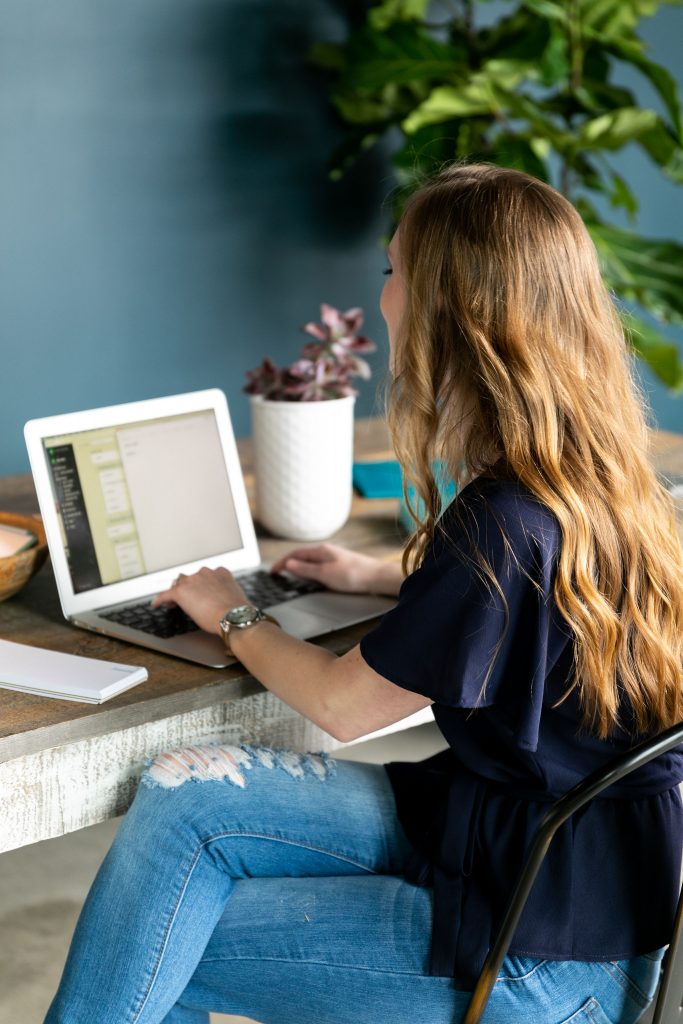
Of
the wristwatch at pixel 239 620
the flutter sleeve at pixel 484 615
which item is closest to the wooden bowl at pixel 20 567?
the wristwatch at pixel 239 620

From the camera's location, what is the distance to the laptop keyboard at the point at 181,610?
135 centimetres

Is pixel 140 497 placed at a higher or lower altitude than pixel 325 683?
higher

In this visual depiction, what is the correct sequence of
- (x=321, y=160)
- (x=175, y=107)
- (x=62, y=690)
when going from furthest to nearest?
(x=321, y=160) < (x=175, y=107) < (x=62, y=690)

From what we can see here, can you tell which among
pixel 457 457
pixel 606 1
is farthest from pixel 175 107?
pixel 457 457

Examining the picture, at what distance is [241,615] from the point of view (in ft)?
4.13

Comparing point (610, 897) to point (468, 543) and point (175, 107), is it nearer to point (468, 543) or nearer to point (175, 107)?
point (468, 543)

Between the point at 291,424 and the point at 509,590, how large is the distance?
71 centimetres

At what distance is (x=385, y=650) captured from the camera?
3.44 feet

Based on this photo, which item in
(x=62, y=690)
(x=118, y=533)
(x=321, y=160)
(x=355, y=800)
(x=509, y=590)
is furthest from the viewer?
(x=321, y=160)

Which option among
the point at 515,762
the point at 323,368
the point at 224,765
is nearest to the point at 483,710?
the point at 515,762

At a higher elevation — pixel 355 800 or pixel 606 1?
pixel 606 1

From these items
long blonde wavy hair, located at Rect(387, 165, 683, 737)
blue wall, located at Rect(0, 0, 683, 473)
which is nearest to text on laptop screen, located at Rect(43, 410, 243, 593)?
long blonde wavy hair, located at Rect(387, 165, 683, 737)

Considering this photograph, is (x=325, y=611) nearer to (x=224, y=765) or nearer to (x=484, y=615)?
(x=224, y=765)

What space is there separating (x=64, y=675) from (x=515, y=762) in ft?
1.58
